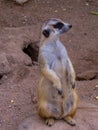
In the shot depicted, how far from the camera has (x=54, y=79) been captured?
464cm

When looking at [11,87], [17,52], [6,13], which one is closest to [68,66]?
[11,87]

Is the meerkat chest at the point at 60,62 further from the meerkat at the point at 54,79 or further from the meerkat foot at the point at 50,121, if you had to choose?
the meerkat foot at the point at 50,121

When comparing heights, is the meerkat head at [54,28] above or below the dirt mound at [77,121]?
above

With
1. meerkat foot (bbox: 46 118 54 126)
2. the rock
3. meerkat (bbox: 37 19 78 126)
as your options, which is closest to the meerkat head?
meerkat (bbox: 37 19 78 126)

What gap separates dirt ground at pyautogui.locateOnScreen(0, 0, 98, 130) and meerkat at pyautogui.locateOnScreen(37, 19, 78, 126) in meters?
0.30

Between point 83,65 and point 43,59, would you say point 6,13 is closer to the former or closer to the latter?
point 83,65

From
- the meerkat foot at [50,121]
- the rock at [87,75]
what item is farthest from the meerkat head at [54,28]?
the rock at [87,75]

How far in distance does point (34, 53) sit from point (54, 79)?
7.30 feet

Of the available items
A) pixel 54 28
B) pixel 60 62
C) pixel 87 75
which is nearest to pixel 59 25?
pixel 54 28

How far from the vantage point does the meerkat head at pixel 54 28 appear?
4.65 metres

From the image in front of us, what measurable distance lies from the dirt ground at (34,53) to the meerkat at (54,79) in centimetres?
30

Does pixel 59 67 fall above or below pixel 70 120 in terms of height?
above

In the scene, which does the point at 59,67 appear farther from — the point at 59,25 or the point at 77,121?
the point at 77,121

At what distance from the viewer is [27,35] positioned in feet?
22.7
